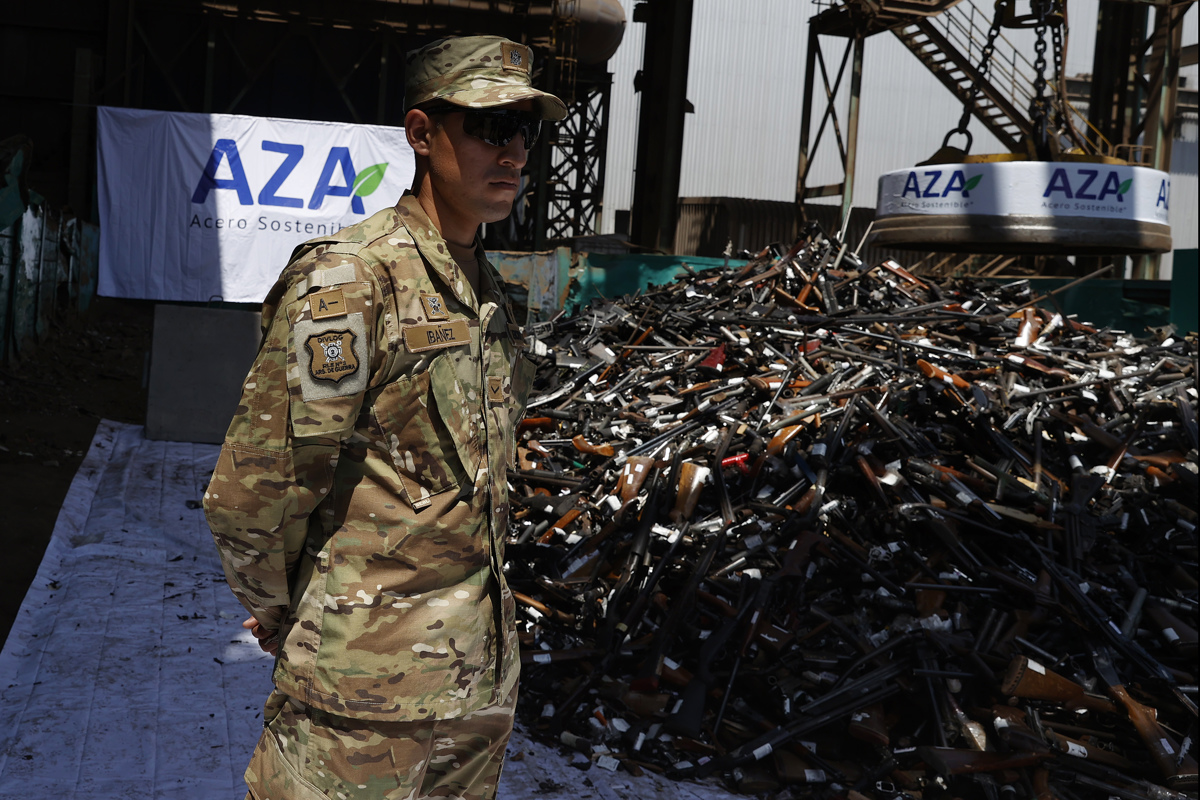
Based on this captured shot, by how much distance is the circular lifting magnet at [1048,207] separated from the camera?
2.91m

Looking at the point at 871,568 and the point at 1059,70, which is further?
the point at 871,568

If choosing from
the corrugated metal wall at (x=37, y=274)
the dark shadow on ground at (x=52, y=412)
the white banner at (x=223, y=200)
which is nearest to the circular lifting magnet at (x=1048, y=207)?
the dark shadow on ground at (x=52, y=412)

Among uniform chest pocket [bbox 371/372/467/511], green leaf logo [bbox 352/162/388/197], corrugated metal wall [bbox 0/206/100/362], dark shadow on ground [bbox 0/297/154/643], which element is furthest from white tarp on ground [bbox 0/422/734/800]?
green leaf logo [bbox 352/162/388/197]

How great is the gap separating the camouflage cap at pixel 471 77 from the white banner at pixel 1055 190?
1.62 meters

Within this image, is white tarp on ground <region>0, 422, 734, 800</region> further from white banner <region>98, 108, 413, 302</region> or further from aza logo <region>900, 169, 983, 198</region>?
white banner <region>98, 108, 413, 302</region>

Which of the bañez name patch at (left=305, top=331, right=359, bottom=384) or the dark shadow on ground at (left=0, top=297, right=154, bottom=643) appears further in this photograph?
the dark shadow on ground at (left=0, top=297, right=154, bottom=643)

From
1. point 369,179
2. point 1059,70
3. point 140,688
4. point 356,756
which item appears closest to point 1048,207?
point 1059,70

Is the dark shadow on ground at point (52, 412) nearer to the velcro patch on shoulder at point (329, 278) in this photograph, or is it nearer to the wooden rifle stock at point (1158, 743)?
the velcro patch on shoulder at point (329, 278)

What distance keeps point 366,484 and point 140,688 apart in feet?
8.88

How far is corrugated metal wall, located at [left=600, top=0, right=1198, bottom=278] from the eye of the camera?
25.4m

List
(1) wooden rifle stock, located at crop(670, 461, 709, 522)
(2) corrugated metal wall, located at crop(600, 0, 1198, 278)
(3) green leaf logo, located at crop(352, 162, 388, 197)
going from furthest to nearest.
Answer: (2) corrugated metal wall, located at crop(600, 0, 1198, 278) < (3) green leaf logo, located at crop(352, 162, 388, 197) < (1) wooden rifle stock, located at crop(670, 461, 709, 522)

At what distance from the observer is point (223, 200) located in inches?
359

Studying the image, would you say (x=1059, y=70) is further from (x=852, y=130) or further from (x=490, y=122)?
(x=852, y=130)

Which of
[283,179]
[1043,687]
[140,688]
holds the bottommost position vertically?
[140,688]
